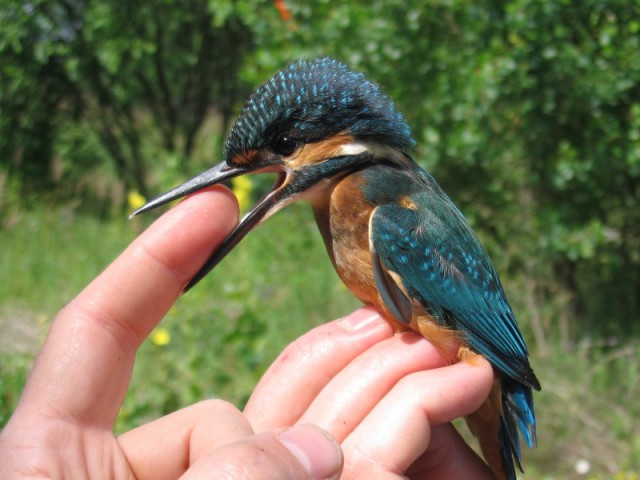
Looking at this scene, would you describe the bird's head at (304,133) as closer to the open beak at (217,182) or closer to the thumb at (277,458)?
the open beak at (217,182)

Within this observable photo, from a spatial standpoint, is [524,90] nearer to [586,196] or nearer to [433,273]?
[586,196]

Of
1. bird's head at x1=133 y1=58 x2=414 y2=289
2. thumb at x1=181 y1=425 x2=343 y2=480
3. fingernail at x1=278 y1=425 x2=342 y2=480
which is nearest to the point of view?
thumb at x1=181 y1=425 x2=343 y2=480

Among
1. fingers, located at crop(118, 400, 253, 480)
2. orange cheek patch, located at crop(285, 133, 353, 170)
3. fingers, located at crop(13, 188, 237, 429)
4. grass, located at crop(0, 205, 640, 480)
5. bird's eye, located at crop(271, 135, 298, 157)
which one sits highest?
bird's eye, located at crop(271, 135, 298, 157)

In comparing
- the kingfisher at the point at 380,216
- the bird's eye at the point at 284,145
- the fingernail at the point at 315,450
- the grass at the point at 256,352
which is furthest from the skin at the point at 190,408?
the grass at the point at 256,352

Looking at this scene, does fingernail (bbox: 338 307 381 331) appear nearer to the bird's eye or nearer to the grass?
the bird's eye

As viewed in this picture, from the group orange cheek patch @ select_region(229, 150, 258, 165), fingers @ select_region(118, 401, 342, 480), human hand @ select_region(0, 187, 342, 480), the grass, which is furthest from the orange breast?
the grass

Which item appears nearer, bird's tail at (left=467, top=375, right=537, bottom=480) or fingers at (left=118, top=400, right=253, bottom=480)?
fingers at (left=118, top=400, right=253, bottom=480)

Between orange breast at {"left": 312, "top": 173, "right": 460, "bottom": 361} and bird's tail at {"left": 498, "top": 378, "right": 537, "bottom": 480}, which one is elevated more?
orange breast at {"left": 312, "top": 173, "right": 460, "bottom": 361}
